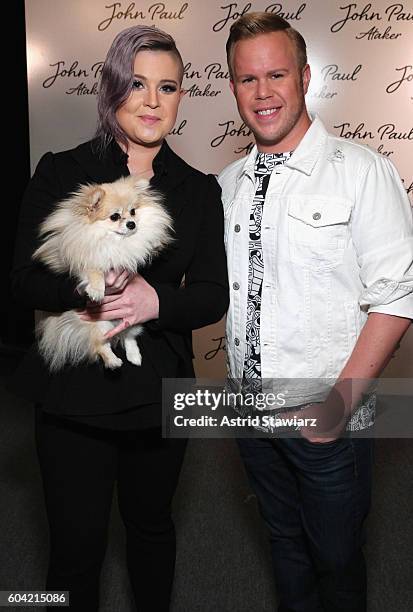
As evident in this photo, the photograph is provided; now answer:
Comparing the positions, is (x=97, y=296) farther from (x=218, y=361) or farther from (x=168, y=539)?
(x=218, y=361)

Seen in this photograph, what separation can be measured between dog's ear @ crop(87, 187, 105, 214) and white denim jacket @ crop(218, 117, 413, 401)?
450 mm

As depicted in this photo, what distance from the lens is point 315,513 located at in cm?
181

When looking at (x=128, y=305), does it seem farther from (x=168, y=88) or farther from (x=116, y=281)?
(x=168, y=88)

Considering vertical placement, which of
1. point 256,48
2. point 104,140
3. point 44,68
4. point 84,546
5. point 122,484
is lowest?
point 84,546

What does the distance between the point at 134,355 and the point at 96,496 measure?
1.41 ft

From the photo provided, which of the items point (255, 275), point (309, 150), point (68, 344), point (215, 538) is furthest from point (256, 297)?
point (215, 538)

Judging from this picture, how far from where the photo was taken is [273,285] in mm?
1821

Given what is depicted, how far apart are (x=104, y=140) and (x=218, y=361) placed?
316 cm

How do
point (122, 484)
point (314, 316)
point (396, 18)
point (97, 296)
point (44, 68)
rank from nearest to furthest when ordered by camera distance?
point (97, 296) < point (314, 316) < point (122, 484) < point (396, 18) < point (44, 68)

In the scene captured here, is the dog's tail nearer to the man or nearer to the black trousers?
the black trousers

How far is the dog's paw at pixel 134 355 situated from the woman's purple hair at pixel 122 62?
0.60 meters

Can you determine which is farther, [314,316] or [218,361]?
[218,361]

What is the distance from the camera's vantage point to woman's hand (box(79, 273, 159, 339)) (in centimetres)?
170

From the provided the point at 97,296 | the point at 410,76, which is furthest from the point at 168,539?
the point at 410,76
